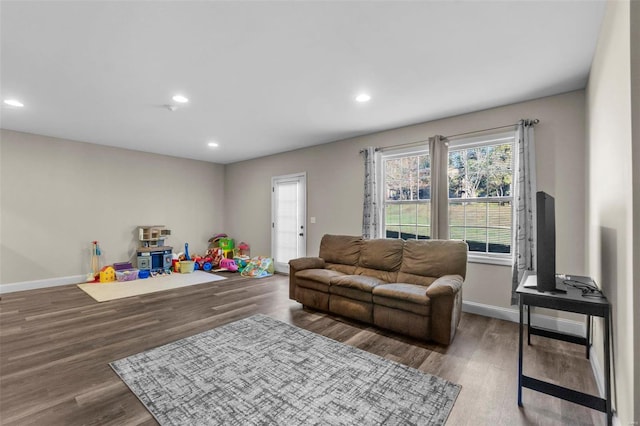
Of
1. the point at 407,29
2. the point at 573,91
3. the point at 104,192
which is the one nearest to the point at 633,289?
the point at 407,29

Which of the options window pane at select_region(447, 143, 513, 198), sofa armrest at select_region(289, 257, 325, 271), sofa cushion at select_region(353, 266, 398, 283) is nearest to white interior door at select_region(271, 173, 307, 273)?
sofa armrest at select_region(289, 257, 325, 271)

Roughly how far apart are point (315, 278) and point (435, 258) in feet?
5.12

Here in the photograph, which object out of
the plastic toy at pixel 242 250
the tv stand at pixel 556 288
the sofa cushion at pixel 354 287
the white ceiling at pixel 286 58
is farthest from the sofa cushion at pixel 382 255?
the plastic toy at pixel 242 250

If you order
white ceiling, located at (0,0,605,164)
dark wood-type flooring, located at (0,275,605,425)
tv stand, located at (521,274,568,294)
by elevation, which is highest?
white ceiling, located at (0,0,605,164)

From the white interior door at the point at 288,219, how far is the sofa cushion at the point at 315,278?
72.0 inches

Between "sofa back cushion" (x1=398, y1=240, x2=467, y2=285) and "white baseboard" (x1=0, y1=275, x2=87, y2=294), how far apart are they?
233 inches

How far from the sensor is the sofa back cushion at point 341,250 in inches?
166

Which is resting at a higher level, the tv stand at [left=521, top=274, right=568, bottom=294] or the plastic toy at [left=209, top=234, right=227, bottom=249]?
the tv stand at [left=521, top=274, right=568, bottom=294]

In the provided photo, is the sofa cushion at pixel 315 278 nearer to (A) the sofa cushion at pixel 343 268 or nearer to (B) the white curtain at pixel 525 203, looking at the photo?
(A) the sofa cushion at pixel 343 268

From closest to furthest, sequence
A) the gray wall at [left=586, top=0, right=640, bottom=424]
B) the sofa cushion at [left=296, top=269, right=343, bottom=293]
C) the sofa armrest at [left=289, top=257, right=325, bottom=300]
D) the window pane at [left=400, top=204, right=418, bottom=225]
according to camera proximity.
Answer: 1. the gray wall at [left=586, top=0, right=640, bottom=424]
2. the sofa cushion at [left=296, top=269, right=343, bottom=293]
3. the sofa armrest at [left=289, top=257, right=325, bottom=300]
4. the window pane at [left=400, top=204, right=418, bottom=225]

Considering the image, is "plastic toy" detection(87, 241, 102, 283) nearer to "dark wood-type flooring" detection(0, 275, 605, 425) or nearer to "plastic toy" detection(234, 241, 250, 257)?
"dark wood-type flooring" detection(0, 275, 605, 425)

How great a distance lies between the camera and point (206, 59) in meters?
2.51

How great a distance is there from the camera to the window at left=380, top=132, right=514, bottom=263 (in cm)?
358

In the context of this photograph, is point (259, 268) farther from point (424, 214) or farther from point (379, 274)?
point (424, 214)
